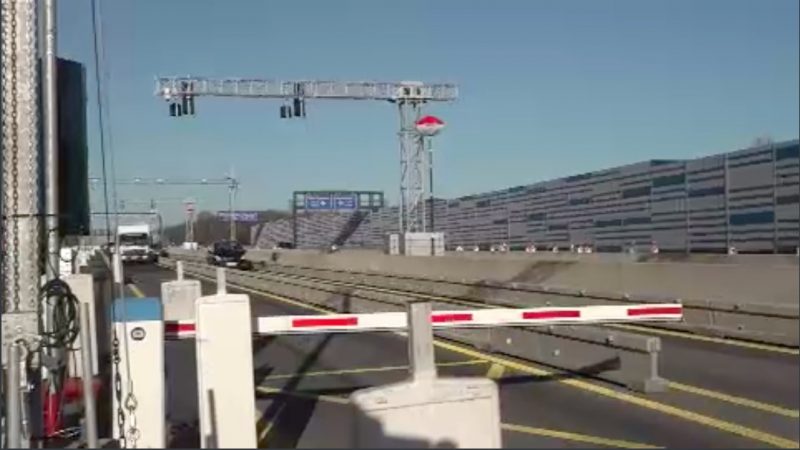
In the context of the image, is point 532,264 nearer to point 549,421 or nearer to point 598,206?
point 549,421

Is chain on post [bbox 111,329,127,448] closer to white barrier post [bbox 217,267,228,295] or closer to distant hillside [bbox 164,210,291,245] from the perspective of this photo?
white barrier post [bbox 217,267,228,295]

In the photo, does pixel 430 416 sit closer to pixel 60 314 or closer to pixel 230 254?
pixel 60 314

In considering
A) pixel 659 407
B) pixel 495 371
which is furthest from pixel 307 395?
pixel 659 407

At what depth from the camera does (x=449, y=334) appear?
1552cm

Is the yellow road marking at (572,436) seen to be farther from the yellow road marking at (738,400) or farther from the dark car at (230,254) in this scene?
the dark car at (230,254)

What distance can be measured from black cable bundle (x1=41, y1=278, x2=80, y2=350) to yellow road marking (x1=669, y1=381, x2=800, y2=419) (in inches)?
243

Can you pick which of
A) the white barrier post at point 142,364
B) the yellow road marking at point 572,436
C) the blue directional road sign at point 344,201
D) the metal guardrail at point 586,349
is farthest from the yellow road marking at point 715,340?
the blue directional road sign at point 344,201

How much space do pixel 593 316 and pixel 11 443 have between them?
6.46m

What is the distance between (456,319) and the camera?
915cm

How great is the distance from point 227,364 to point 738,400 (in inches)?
226

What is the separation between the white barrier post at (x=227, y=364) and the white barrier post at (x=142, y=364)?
0.63 m

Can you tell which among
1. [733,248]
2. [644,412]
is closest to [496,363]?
[644,412]


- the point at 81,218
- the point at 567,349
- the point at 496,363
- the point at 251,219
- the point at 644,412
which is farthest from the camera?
the point at 251,219

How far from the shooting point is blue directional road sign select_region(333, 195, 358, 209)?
272 ft
